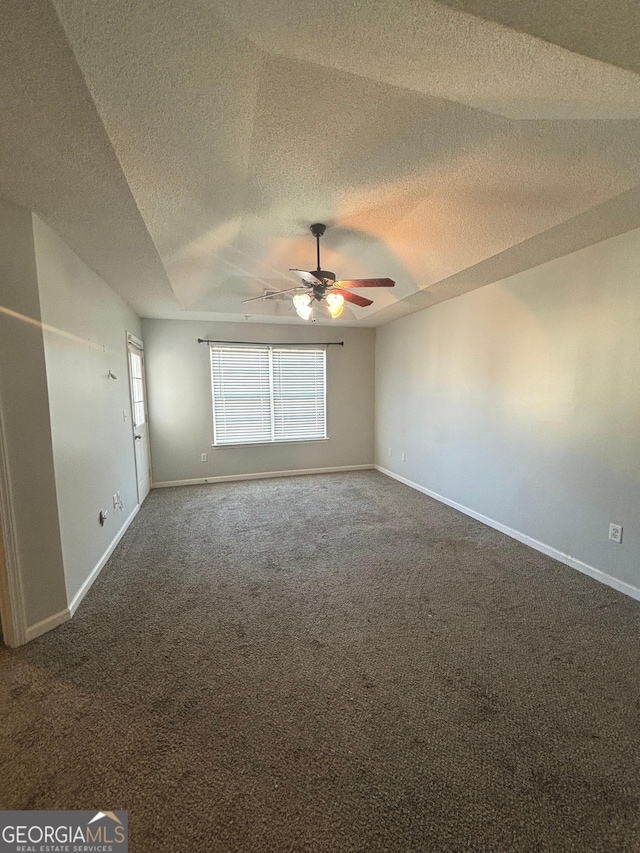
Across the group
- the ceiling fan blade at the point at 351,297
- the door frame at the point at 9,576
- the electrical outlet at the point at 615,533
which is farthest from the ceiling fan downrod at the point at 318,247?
the electrical outlet at the point at 615,533

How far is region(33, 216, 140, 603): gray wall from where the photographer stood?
1984 millimetres

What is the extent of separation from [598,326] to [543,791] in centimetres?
264

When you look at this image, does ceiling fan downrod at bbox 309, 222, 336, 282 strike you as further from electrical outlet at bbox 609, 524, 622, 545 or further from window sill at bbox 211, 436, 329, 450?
window sill at bbox 211, 436, 329, 450

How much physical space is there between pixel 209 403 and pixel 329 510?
2.42 metres

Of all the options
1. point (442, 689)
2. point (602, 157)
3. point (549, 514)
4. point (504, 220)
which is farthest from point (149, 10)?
point (549, 514)

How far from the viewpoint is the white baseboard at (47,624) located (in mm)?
1883

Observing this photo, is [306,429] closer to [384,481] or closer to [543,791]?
[384,481]

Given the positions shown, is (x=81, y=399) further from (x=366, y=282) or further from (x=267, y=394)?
(x=267, y=394)

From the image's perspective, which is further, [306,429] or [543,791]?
[306,429]

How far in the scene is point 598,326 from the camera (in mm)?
2393

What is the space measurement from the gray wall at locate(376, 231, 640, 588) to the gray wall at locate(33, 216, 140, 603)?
11.5 feet

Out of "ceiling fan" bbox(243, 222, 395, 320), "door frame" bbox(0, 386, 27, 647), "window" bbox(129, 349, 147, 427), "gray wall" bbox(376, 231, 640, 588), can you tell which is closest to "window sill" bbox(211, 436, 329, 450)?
"window" bbox(129, 349, 147, 427)

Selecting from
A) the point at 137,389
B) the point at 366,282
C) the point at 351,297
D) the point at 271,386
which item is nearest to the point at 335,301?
the point at 351,297

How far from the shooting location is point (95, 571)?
2471 millimetres
